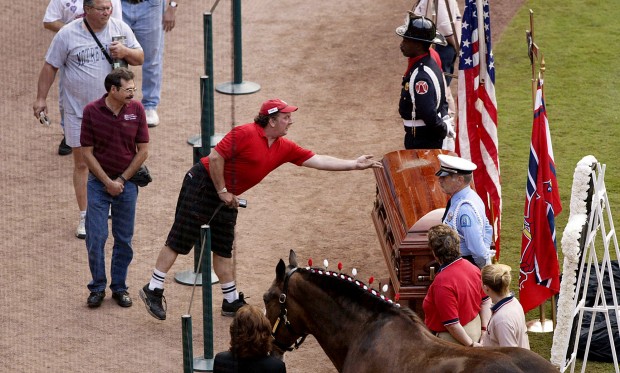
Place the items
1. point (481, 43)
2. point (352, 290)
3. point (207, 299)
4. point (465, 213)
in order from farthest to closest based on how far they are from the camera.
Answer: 1. point (481, 43)
2. point (207, 299)
3. point (465, 213)
4. point (352, 290)

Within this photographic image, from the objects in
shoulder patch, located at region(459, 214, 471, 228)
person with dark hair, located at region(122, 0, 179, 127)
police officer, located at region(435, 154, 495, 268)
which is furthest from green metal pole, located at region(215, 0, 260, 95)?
shoulder patch, located at region(459, 214, 471, 228)

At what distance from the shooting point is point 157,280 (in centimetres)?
867

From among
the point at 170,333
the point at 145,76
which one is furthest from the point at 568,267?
the point at 145,76

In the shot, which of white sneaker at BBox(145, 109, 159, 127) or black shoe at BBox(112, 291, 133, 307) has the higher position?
white sneaker at BBox(145, 109, 159, 127)

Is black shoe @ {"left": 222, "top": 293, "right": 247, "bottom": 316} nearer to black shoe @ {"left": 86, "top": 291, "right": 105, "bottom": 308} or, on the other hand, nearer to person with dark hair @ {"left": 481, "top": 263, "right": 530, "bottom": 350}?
black shoe @ {"left": 86, "top": 291, "right": 105, "bottom": 308}

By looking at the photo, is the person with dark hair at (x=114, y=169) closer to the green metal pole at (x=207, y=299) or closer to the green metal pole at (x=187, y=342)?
the green metal pole at (x=207, y=299)

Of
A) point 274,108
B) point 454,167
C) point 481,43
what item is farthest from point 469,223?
point 481,43

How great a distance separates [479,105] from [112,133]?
2902 millimetres

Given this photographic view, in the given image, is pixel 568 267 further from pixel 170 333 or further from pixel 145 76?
pixel 145 76

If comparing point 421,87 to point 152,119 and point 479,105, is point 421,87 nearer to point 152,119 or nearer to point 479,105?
point 479,105

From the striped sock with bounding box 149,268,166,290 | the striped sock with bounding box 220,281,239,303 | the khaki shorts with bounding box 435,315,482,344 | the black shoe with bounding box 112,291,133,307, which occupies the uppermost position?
the khaki shorts with bounding box 435,315,482,344

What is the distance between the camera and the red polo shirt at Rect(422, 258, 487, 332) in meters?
7.20

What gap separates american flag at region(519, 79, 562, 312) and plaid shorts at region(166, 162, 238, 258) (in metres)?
2.14

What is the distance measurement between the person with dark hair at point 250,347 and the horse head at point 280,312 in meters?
0.47
